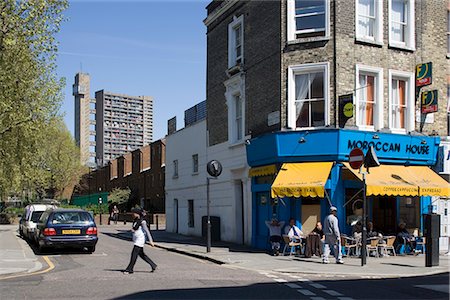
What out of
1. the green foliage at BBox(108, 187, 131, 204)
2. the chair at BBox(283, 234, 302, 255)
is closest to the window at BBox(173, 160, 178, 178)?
the chair at BBox(283, 234, 302, 255)

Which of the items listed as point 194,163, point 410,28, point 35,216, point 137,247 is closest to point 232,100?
point 194,163

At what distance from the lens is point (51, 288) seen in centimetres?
1152

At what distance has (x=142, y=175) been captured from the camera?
58750mm

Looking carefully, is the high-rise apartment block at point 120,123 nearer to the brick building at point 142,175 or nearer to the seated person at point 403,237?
the brick building at point 142,175

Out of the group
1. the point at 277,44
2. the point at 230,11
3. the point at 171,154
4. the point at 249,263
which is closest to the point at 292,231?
the point at 249,263

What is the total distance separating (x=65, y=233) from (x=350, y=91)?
36.5 ft

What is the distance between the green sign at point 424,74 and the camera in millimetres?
21031

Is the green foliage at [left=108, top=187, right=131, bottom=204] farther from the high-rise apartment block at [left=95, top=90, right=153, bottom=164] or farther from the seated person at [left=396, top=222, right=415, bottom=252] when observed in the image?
the high-rise apartment block at [left=95, top=90, right=153, bottom=164]

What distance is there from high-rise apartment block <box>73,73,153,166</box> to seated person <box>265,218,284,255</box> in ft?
390

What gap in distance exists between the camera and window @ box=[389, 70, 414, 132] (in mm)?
21359

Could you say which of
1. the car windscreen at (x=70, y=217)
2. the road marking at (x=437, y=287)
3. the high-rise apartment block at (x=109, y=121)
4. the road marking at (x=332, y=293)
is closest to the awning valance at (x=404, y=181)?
the road marking at (x=437, y=287)

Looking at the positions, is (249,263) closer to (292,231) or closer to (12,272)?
(292,231)

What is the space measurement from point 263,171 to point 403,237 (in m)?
5.56

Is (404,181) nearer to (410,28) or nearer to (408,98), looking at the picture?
(408,98)
